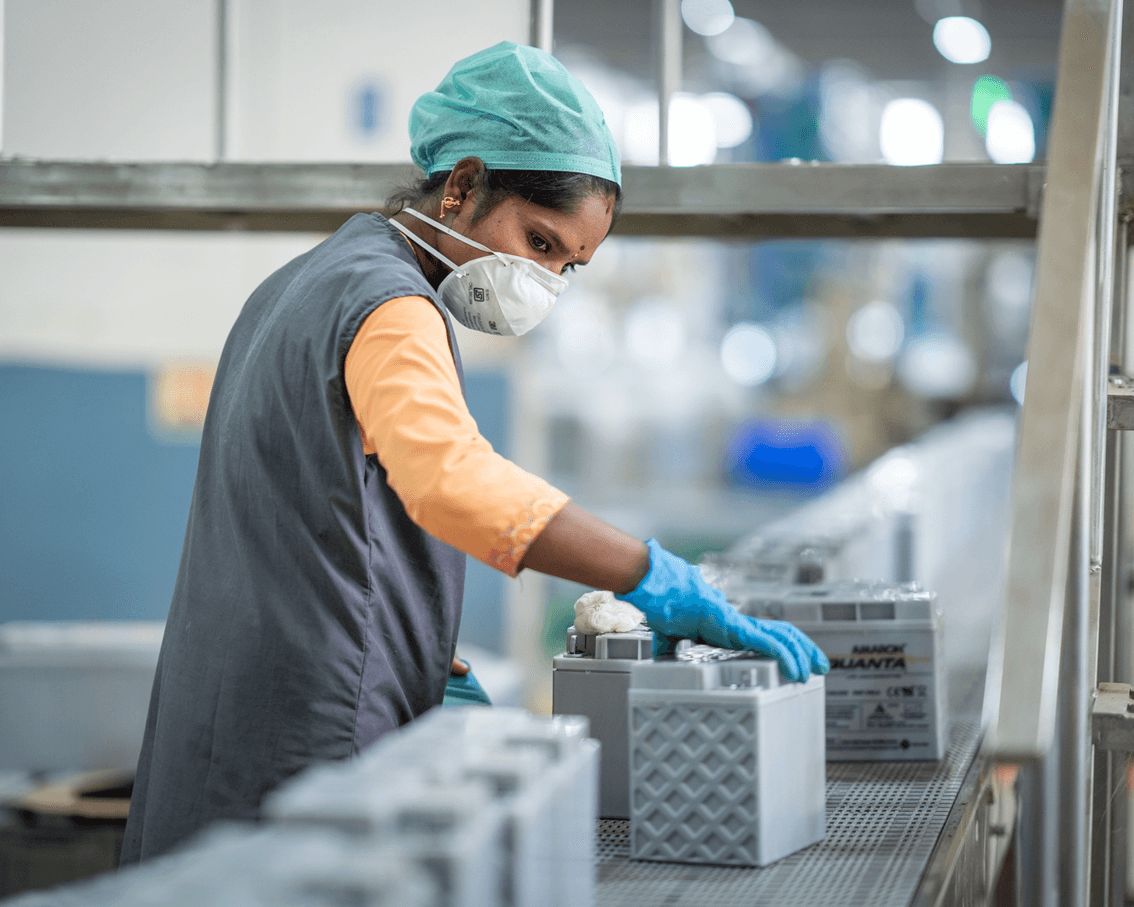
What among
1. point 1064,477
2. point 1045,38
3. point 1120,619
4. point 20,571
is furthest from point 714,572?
point 1045,38

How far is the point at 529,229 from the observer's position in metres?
1.54

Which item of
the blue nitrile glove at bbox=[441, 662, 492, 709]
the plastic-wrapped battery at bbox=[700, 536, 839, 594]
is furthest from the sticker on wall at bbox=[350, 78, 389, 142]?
the blue nitrile glove at bbox=[441, 662, 492, 709]

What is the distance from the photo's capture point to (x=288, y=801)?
68cm

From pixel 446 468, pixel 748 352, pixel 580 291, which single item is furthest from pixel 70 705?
pixel 748 352

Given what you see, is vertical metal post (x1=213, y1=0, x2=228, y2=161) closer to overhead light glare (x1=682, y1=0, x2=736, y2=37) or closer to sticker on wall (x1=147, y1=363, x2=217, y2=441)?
sticker on wall (x1=147, y1=363, x2=217, y2=441)

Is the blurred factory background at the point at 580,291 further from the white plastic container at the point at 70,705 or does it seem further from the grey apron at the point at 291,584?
the white plastic container at the point at 70,705

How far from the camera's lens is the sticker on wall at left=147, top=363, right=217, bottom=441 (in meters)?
7.52

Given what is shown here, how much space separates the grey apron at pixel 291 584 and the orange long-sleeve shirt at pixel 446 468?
0.11 m

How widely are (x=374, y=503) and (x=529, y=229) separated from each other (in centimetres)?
43

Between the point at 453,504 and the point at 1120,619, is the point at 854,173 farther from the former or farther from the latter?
the point at 453,504

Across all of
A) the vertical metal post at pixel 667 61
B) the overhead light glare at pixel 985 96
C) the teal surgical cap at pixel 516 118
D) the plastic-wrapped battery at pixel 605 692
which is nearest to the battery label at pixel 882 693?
the plastic-wrapped battery at pixel 605 692

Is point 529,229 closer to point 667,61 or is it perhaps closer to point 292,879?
point 667,61

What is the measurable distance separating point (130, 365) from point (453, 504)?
6.90m

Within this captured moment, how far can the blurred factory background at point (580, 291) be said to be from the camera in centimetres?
489
